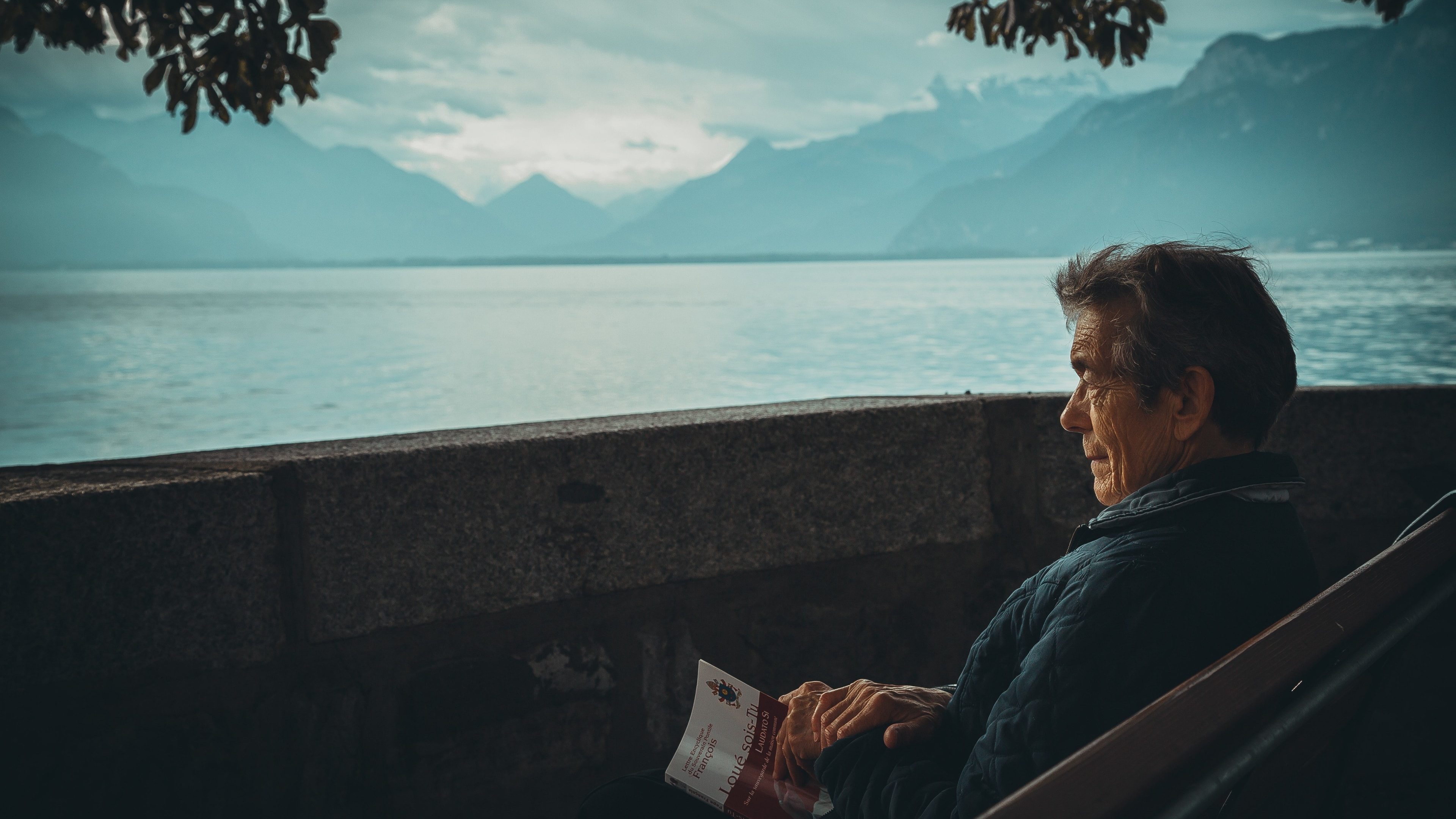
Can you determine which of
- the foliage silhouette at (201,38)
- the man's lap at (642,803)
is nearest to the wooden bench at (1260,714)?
the man's lap at (642,803)

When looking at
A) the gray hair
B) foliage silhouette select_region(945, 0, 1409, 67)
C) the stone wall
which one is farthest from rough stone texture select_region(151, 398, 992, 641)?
foliage silhouette select_region(945, 0, 1409, 67)

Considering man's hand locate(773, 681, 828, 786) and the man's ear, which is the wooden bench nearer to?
the man's ear

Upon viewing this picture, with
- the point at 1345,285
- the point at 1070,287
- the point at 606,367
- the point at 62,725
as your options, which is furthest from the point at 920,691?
the point at 1345,285

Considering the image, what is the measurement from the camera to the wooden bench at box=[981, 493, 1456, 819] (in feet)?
2.93

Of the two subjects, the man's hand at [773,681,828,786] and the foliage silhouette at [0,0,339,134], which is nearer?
the man's hand at [773,681,828,786]

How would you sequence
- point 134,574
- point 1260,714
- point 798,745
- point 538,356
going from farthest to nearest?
point 538,356
point 134,574
point 798,745
point 1260,714

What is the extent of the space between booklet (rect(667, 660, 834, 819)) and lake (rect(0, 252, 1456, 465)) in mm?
966

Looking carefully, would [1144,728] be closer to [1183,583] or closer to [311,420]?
[1183,583]

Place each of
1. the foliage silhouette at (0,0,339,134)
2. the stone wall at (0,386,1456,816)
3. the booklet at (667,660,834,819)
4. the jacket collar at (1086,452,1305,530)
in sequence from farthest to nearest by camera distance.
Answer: the foliage silhouette at (0,0,339,134) → the stone wall at (0,386,1456,816) → the booklet at (667,660,834,819) → the jacket collar at (1086,452,1305,530)

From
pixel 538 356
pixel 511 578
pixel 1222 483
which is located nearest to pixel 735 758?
pixel 511 578

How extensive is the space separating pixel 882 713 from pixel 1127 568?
500mm

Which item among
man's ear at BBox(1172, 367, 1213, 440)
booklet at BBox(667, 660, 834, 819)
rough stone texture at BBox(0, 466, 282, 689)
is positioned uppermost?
man's ear at BBox(1172, 367, 1213, 440)

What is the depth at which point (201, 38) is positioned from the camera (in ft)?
12.7

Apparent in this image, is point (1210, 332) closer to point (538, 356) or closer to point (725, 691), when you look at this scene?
point (725, 691)
